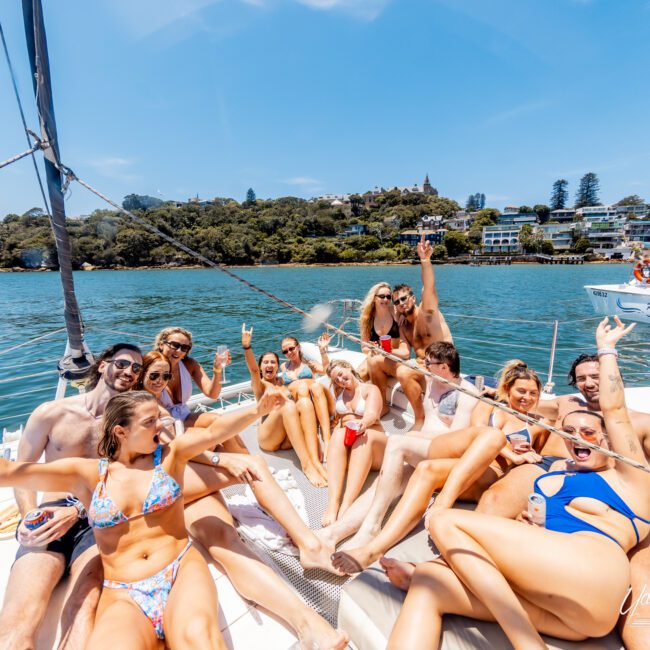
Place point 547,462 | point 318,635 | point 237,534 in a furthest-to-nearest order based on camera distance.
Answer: point 547,462 < point 237,534 < point 318,635

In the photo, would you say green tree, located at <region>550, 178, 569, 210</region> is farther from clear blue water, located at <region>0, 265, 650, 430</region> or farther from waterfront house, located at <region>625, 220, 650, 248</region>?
clear blue water, located at <region>0, 265, 650, 430</region>

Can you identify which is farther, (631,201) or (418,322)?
(631,201)

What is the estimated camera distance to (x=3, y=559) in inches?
74.3

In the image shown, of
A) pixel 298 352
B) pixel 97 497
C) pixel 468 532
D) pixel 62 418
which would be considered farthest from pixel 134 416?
pixel 298 352

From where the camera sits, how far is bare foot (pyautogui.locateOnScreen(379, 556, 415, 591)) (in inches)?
56.2

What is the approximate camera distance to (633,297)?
42.6ft

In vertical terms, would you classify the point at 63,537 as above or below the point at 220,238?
below

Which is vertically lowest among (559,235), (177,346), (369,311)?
(177,346)

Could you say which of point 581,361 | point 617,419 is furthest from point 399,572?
point 581,361

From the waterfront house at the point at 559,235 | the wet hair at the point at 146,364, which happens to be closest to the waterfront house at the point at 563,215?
the waterfront house at the point at 559,235

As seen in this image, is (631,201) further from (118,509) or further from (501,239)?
(118,509)

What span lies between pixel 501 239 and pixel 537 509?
8736 cm

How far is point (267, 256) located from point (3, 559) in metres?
60.3

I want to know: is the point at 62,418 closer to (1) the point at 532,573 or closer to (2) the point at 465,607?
(2) the point at 465,607
